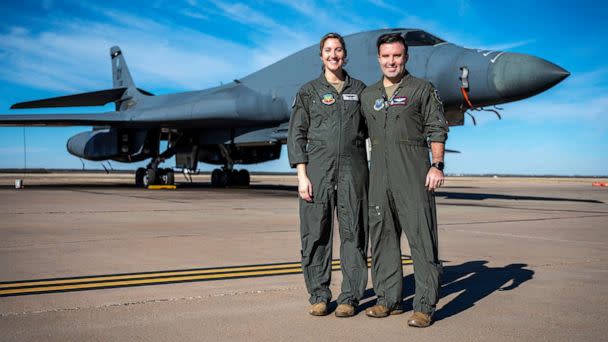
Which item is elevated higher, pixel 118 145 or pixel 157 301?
pixel 118 145

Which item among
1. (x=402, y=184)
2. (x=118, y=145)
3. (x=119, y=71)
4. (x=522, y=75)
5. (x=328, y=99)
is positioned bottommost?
(x=402, y=184)

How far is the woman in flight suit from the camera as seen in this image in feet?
12.2

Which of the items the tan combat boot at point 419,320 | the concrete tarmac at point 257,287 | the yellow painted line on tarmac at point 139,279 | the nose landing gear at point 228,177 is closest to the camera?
the concrete tarmac at point 257,287

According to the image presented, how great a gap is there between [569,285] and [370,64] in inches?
400

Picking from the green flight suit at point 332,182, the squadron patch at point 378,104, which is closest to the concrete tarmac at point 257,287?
the green flight suit at point 332,182

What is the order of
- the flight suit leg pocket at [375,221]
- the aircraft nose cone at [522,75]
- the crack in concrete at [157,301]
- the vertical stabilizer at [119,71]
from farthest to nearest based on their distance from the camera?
the vertical stabilizer at [119,71]
the aircraft nose cone at [522,75]
the flight suit leg pocket at [375,221]
the crack in concrete at [157,301]

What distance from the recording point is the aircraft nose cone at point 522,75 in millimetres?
11461

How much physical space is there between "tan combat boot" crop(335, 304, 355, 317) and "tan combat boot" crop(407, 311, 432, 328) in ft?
1.20

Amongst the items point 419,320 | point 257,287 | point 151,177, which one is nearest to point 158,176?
point 151,177

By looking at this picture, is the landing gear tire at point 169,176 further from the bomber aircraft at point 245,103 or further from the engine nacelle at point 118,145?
the engine nacelle at point 118,145

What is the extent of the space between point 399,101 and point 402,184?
1.69 feet

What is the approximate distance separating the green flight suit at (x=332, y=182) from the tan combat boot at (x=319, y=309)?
0.39 ft

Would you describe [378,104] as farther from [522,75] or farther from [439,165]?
[522,75]

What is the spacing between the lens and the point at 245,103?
1738cm
